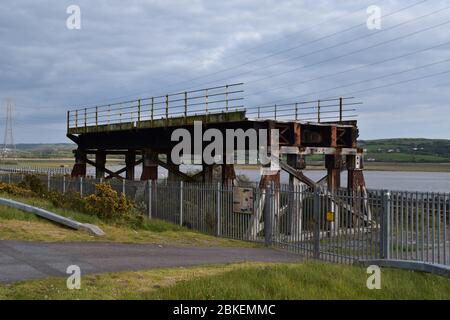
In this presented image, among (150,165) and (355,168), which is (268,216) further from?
(150,165)

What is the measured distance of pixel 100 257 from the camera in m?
11.8

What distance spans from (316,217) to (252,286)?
284 inches

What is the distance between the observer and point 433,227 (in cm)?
1166

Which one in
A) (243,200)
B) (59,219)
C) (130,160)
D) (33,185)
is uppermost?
(130,160)

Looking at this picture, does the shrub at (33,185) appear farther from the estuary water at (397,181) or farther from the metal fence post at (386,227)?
the estuary water at (397,181)

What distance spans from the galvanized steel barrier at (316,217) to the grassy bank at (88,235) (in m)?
0.86

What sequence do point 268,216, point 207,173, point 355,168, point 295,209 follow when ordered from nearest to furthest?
point 295,209
point 268,216
point 355,168
point 207,173

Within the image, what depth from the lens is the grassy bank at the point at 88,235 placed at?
1453 cm

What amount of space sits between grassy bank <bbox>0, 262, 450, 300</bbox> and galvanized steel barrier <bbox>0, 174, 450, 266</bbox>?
212 centimetres

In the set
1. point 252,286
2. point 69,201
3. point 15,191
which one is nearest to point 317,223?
point 252,286

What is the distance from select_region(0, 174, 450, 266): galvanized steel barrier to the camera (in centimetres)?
1188
